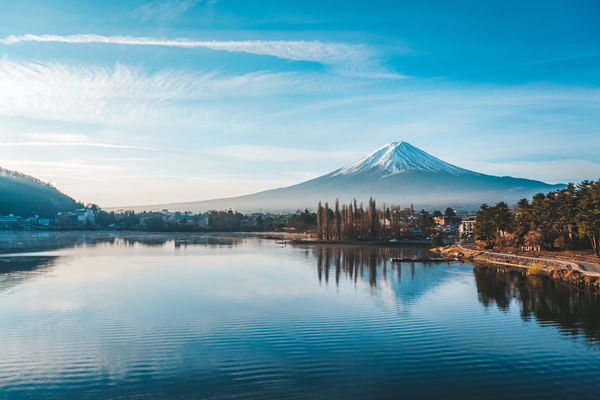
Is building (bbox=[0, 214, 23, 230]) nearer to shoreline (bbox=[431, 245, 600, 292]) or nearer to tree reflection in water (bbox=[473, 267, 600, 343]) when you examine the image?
shoreline (bbox=[431, 245, 600, 292])

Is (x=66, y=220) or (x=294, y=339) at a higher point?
(x=66, y=220)

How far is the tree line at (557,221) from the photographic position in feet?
75.0

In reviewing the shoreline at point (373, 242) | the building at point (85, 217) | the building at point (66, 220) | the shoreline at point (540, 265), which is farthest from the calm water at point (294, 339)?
the building at point (85, 217)

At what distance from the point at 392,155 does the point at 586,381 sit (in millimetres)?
169857

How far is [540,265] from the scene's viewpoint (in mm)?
23859

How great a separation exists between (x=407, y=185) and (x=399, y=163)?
17764 mm

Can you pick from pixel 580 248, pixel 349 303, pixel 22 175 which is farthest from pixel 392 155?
pixel 349 303

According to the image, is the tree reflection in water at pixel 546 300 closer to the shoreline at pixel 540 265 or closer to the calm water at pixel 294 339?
the calm water at pixel 294 339

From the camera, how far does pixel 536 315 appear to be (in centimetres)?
1398

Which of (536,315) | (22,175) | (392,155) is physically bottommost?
(536,315)

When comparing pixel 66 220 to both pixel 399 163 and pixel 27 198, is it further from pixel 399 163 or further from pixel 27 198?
pixel 399 163

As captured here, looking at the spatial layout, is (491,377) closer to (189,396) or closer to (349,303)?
(189,396)

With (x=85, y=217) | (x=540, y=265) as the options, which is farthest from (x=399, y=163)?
(x=540, y=265)

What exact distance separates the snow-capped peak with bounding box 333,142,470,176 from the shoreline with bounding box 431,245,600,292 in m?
127
